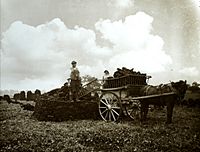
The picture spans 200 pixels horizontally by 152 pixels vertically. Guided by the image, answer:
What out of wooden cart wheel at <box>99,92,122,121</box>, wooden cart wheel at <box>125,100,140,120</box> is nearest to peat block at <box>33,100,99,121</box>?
wooden cart wheel at <box>99,92,122,121</box>

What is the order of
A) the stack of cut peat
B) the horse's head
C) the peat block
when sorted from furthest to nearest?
the peat block, the stack of cut peat, the horse's head

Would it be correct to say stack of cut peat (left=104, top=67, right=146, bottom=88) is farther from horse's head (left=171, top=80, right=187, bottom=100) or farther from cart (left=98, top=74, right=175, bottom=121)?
horse's head (left=171, top=80, right=187, bottom=100)

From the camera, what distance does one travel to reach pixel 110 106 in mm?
9836

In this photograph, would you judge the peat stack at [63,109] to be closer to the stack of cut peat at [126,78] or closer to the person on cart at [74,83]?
the person on cart at [74,83]

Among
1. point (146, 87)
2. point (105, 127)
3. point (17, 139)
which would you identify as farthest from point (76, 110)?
point (17, 139)

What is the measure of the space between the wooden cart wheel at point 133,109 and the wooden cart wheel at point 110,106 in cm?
37

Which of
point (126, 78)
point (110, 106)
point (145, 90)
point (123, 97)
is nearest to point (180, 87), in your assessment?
point (145, 90)

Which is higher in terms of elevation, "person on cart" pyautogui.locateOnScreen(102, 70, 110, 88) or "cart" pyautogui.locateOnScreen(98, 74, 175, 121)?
"person on cart" pyautogui.locateOnScreen(102, 70, 110, 88)

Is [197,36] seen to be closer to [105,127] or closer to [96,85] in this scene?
[105,127]

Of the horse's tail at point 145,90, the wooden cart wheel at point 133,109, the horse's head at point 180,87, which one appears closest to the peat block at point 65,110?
the wooden cart wheel at point 133,109

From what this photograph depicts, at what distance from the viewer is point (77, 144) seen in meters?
6.59

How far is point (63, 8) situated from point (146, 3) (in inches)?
108

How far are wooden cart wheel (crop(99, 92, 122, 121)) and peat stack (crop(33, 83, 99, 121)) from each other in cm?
41

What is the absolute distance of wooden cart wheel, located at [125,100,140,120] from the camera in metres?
9.76
